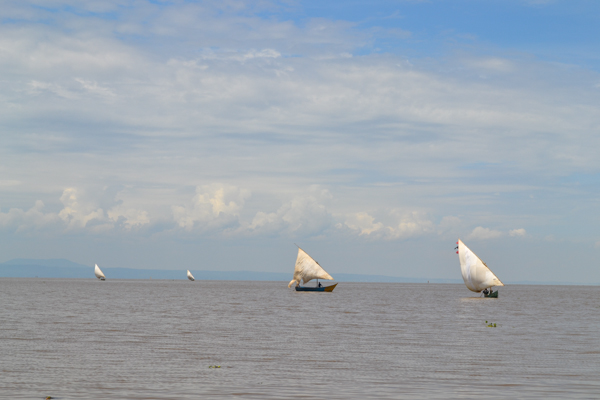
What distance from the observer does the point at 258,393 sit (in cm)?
2142

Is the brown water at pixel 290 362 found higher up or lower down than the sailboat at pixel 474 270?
lower down

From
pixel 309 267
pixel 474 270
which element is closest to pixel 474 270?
pixel 474 270

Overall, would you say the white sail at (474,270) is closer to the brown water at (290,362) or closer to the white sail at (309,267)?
the white sail at (309,267)

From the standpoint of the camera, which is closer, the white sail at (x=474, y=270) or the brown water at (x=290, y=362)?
the brown water at (x=290, y=362)

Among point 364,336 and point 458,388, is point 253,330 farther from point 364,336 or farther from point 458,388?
point 458,388

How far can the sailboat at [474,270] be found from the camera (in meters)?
109

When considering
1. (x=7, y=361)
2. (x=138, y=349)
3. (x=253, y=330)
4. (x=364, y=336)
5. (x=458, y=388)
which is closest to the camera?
(x=458, y=388)

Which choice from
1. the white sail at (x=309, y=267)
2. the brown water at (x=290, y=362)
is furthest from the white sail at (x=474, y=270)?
the brown water at (x=290, y=362)

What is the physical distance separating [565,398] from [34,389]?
1847 cm

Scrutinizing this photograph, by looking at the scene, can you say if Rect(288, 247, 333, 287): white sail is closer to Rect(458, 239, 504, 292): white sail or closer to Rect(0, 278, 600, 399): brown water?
Rect(458, 239, 504, 292): white sail

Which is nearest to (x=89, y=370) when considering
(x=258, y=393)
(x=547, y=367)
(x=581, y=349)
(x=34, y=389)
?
(x=34, y=389)

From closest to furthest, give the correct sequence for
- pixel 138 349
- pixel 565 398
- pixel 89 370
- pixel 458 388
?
pixel 565 398, pixel 458 388, pixel 89 370, pixel 138 349

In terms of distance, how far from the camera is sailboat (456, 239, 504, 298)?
357 ft

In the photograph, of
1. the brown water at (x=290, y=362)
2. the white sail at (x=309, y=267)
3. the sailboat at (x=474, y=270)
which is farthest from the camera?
the white sail at (x=309, y=267)
